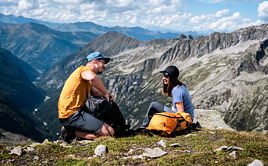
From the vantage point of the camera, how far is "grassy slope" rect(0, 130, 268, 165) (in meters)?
9.44

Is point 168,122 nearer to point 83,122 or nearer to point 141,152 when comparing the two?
point 141,152

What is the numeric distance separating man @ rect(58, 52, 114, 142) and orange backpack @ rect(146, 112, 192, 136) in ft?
9.80

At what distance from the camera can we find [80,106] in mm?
14023

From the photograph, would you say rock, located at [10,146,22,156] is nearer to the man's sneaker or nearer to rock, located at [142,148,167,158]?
the man's sneaker

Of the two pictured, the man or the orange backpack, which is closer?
the man

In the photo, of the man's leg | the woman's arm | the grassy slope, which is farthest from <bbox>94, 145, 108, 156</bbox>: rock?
the woman's arm

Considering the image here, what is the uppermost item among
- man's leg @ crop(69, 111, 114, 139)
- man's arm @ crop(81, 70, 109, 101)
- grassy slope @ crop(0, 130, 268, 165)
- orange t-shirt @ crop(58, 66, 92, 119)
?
man's arm @ crop(81, 70, 109, 101)

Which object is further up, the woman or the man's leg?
the woman

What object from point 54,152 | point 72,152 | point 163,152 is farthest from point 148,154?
point 54,152

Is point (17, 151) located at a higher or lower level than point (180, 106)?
lower

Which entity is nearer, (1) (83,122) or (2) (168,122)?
(1) (83,122)

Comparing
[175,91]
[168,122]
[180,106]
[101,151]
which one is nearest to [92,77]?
[101,151]

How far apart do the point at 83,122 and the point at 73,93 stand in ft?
6.23

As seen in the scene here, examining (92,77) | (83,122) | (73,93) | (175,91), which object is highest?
(92,77)
